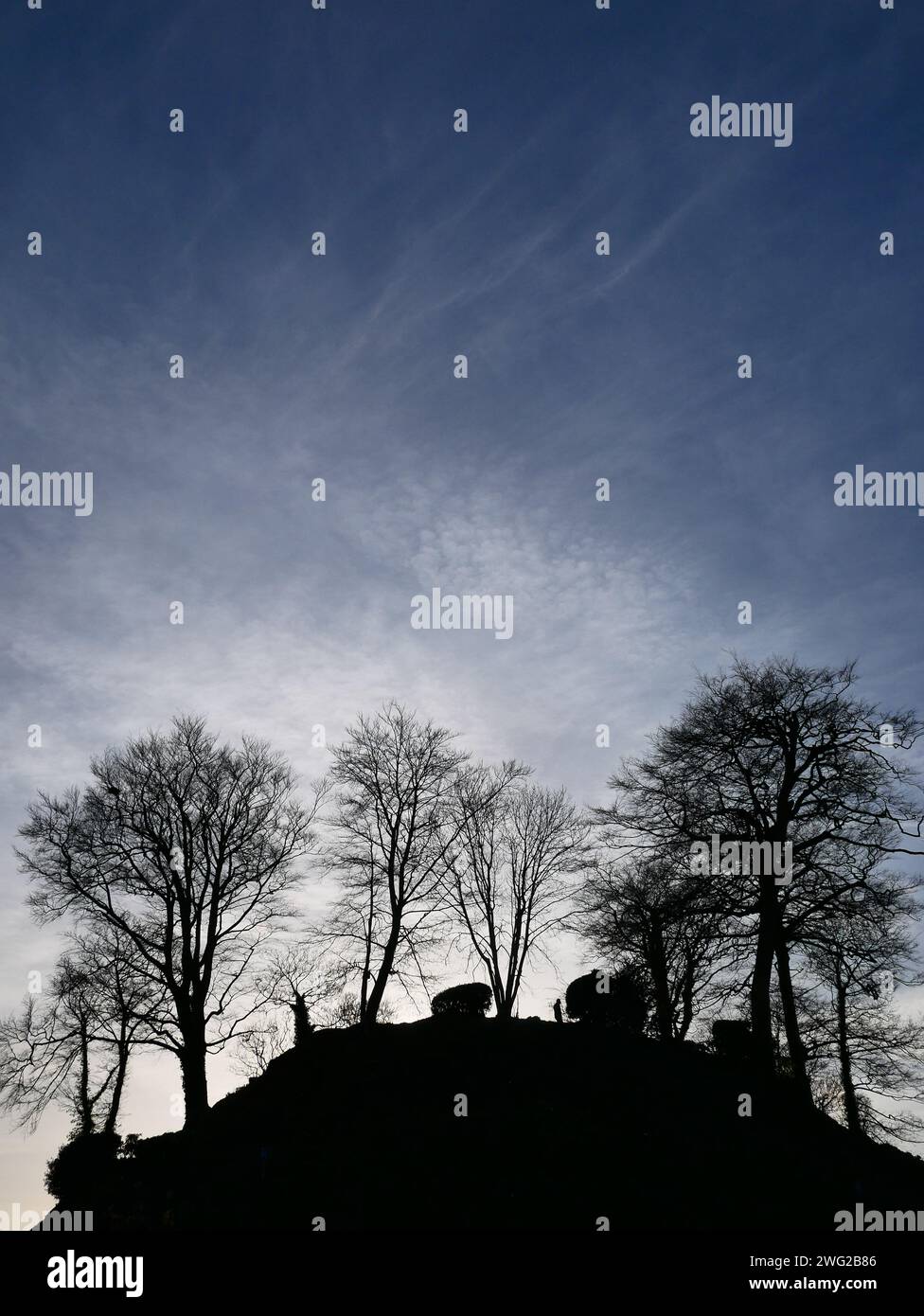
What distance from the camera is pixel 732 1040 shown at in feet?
85.6

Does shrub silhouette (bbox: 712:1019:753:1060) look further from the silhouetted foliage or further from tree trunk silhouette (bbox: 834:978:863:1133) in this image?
tree trunk silhouette (bbox: 834:978:863:1133)

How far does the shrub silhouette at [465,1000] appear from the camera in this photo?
98.0 feet

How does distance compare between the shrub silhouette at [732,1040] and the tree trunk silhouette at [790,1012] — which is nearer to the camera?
the tree trunk silhouette at [790,1012]

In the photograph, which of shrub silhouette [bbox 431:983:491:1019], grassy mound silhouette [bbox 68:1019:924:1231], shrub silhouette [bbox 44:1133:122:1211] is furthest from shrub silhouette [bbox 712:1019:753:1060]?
shrub silhouette [bbox 44:1133:122:1211]

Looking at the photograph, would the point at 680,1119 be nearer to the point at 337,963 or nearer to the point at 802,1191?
the point at 802,1191

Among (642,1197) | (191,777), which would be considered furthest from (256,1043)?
(642,1197)

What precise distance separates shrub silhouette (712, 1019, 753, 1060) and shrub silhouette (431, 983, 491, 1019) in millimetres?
7622

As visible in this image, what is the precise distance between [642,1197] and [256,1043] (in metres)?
23.3

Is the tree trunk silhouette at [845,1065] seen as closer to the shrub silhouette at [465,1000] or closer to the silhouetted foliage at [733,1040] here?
the silhouetted foliage at [733,1040]

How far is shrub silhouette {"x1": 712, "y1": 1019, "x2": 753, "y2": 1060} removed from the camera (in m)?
25.7

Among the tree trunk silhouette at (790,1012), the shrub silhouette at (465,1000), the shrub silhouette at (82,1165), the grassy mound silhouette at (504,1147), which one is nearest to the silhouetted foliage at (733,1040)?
the grassy mound silhouette at (504,1147)

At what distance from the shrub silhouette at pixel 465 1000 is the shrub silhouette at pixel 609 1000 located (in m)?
2.90

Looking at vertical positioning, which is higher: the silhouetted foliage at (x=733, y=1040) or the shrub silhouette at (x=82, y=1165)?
the silhouetted foliage at (x=733, y=1040)
